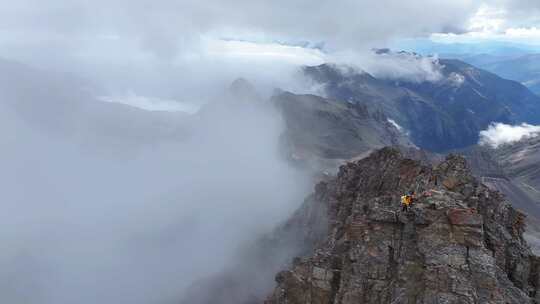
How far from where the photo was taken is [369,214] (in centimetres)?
7094

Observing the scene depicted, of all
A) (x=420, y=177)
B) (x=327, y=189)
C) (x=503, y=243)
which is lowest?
(x=503, y=243)

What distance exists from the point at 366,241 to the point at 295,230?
84.5m

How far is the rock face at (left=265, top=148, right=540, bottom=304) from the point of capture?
192 ft

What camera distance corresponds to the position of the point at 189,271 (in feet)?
607

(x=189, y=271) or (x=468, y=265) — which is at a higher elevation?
(x=189, y=271)

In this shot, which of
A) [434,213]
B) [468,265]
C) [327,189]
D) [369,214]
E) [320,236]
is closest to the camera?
[468,265]

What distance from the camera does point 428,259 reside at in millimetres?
60562

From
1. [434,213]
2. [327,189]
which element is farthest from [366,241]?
[327,189]

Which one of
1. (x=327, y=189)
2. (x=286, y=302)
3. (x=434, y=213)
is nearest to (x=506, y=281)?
(x=434, y=213)

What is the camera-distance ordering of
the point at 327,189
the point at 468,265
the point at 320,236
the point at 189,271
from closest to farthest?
the point at 468,265 < the point at 320,236 < the point at 327,189 < the point at 189,271

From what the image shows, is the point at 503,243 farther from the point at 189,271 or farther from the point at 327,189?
the point at 189,271

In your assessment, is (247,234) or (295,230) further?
(247,234)

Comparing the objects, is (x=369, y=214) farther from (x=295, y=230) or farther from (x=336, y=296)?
(x=295, y=230)

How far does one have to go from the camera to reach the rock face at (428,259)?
58375mm
